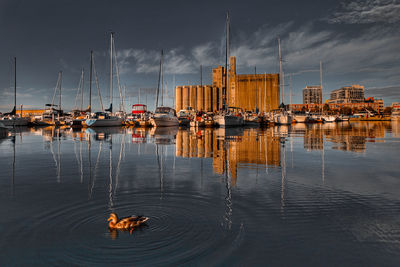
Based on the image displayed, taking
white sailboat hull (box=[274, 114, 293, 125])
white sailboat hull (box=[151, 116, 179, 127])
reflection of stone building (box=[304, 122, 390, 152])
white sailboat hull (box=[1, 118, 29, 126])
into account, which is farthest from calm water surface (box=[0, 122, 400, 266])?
white sailboat hull (box=[1, 118, 29, 126])

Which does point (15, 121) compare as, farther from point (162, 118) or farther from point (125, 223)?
point (125, 223)

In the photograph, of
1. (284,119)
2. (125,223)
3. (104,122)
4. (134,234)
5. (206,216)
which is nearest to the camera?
(134,234)

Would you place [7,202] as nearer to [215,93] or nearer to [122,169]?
[122,169]

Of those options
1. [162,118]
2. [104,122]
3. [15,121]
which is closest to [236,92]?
[162,118]

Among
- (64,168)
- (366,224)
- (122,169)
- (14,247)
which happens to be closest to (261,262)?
(366,224)

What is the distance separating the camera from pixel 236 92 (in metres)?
175

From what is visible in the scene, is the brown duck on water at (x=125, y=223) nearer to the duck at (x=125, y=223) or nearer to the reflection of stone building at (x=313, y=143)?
the duck at (x=125, y=223)

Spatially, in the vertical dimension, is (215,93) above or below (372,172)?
above

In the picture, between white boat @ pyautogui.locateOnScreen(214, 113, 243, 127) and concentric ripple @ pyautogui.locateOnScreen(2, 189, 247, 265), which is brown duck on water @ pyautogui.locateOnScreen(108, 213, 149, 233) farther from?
white boat @ pyautogui.locateOnScreen(214, 113, 243, 127)

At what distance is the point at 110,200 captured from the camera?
6.59m

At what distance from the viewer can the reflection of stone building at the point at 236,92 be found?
170625 mm

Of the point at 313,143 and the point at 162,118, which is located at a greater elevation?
the point at 162,118

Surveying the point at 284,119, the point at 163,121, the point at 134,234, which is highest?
the point at 284,119

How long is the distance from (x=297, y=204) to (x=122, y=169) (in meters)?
7.13
